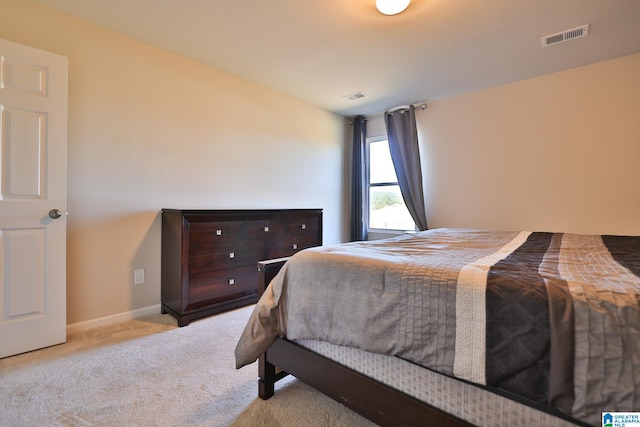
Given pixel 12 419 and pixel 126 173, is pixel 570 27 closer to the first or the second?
pixel 126 173

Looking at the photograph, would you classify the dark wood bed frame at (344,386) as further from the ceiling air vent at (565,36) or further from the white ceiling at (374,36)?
the ceiling air vent at (565,36)

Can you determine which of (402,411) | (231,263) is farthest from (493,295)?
(231,263)

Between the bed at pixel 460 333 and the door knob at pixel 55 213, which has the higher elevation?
the door knob at pixel 55 213

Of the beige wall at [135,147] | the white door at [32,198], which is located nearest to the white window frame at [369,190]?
the beige wall at [135,147]

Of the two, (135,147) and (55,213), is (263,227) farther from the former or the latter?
(55,213)

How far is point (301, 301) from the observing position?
1251 mm

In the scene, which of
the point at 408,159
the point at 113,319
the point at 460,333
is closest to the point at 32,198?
the point at 113,319

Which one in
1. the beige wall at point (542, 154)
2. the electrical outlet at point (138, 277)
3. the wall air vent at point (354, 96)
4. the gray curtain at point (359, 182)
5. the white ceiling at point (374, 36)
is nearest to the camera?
the white ceiling at point (374, 36)

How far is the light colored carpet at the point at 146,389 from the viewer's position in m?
1.32

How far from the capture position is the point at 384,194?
4316 mm

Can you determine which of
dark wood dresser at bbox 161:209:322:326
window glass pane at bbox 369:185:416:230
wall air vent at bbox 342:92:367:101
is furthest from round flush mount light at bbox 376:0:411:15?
window glass pane at bbox 369:185:416:230

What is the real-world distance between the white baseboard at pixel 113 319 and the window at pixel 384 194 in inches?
118

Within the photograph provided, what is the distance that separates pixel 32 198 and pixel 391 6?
265 cm

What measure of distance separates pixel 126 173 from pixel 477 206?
360cm
